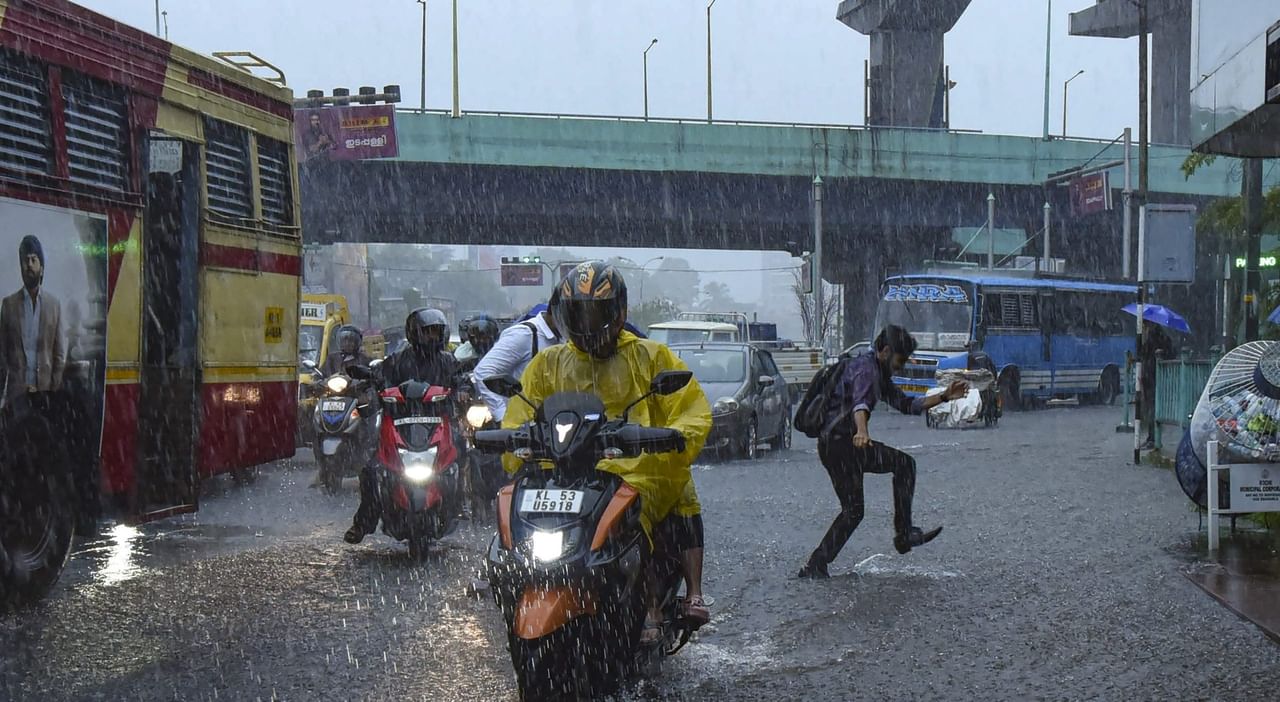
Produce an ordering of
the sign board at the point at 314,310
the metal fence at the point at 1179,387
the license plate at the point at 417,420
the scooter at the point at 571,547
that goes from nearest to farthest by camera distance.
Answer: the scooter at the point at 571,547 < the license plate at the point at 417,420 < the metal fence at the point at 1179,387 < the sign board at the point at 314,310

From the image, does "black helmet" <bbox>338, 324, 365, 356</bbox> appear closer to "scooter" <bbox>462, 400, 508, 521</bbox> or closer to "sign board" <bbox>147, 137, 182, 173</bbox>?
"scooter" <bbox>462, 400, 508, 521</bbox>

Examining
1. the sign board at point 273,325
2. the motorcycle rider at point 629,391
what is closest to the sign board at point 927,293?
the sign board at point 273,325

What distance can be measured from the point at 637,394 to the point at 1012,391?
28.3 metres

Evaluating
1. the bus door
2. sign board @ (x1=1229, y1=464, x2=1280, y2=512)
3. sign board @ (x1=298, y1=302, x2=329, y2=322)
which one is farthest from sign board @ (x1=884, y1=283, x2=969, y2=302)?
the bus door

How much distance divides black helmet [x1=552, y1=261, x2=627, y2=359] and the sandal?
1090 mm

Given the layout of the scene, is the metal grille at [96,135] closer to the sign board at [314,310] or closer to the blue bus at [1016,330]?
the sign board at [314,310]

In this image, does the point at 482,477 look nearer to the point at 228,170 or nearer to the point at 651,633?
the point at 228,170

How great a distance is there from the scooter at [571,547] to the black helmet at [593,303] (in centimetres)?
31

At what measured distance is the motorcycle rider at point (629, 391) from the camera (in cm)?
502

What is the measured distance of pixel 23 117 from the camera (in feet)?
23.6

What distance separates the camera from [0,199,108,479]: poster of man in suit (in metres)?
6.97

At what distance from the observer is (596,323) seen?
16.5 ft

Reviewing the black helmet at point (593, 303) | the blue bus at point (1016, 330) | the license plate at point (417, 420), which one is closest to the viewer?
the black helmet at point (593, 303)

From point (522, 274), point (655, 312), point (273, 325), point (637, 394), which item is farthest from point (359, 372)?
point (655, 312)
